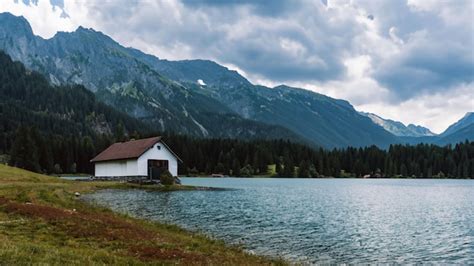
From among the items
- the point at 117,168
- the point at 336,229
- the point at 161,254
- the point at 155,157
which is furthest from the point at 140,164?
the point at 161,254

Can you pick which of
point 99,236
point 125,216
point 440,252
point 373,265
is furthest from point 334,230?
point 99,236

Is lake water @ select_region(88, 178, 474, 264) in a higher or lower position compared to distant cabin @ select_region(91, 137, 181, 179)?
lower

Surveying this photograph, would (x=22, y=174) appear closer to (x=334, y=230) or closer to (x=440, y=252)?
(x=334, y=230)

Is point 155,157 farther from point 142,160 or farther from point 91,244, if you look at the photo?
point 91,244

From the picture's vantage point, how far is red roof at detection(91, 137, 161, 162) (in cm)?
10312

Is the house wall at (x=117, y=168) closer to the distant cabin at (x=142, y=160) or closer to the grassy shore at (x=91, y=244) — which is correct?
the distant cabin at (x=142, y=160)

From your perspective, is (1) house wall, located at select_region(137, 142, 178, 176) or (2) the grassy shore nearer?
(2) the grassy shore

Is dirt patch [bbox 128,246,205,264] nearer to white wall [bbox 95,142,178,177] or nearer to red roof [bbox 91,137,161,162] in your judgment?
red roof [bbox 91,137,161,162]

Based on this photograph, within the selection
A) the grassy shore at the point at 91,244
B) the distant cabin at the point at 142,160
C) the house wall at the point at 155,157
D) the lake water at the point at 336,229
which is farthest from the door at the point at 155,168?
the grassy shore at the point at 91,244

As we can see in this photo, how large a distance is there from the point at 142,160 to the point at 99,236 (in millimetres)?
79171

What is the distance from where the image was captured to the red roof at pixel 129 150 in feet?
338

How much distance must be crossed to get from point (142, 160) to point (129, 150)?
8.15 meters

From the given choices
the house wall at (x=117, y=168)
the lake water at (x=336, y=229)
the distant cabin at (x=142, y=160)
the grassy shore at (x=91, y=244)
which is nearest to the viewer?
the grassy shore at (x=91, y=244)

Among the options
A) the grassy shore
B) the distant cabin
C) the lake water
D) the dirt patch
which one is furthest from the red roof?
the dirt patch
